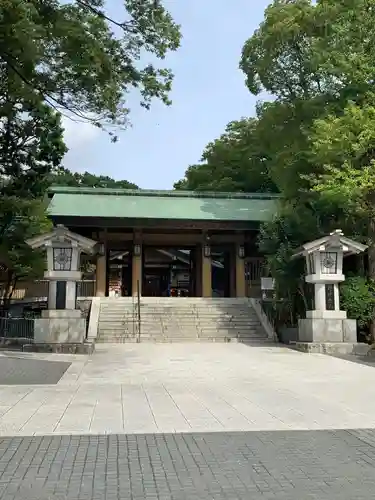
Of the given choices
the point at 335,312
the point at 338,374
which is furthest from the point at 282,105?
the point at 338,374

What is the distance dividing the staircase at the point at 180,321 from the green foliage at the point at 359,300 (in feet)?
11.6

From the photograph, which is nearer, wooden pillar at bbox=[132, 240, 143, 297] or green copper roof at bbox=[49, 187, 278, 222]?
green copper roof at bbox=[49, 187, 278, 222]

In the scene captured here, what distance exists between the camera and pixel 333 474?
4125 mm

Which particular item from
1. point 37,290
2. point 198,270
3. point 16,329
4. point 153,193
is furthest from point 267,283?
point 37,290

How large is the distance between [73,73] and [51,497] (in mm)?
9866

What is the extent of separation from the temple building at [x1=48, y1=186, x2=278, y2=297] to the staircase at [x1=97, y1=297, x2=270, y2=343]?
10.8 feet

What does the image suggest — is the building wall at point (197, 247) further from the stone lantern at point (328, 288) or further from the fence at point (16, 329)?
the stone lantern at point (328, 288)

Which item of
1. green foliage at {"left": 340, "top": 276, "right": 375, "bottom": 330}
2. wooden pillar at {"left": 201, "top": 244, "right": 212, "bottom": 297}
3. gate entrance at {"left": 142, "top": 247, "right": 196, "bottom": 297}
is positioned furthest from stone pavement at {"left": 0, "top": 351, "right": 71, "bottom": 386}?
gate entrance at {"left": 142, "top": 247, "right": 196, "bottom": 297}

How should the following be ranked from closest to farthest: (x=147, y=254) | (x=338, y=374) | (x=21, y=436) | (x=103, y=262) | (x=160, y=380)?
(x=21, y=436) < (x=160, y=380) < (x=338, y=374) < (x=103, y=262) < (x=147, y=254)

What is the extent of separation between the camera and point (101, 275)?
23828 mm

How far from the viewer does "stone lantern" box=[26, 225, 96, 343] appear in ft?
47.7

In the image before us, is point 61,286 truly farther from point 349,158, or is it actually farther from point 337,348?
point 349,158

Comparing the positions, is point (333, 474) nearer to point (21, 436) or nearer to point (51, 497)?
point (51, 497)

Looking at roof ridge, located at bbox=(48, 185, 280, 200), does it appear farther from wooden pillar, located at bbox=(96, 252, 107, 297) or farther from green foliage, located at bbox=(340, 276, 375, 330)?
green foliage, located at bbox=(340, 276, 375, 330)
